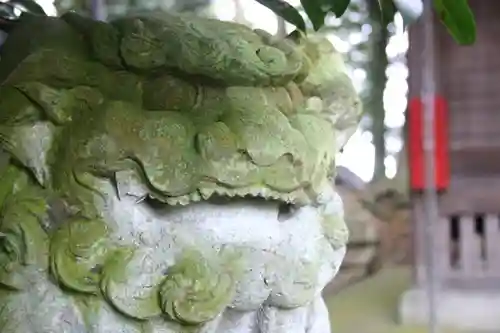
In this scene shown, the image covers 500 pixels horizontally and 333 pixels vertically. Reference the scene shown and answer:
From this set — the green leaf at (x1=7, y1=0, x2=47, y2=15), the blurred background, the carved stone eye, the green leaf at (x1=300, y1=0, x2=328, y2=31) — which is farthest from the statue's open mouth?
the blurred background

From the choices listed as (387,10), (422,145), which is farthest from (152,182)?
(422,145)

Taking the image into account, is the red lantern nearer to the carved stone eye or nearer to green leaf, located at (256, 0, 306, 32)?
green leaf, located at (256, 0, 306, 32)

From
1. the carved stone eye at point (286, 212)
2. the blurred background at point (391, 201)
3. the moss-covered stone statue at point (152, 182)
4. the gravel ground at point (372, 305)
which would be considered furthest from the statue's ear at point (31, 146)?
the gravel ground at point (372, 305)

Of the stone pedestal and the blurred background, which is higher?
the blurred background

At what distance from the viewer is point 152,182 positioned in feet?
2.24

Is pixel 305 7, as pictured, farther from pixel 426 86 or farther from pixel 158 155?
pixel 426 86

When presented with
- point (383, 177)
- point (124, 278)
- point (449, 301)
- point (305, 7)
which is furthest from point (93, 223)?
point (383, 177)

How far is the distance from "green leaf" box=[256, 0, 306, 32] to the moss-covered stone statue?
0.50ft

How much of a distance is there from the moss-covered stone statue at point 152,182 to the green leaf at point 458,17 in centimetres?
15

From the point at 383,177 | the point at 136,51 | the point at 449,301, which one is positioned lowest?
the point at 449,301

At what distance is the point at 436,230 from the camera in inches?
126

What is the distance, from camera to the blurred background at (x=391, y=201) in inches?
124

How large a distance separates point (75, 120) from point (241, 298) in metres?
0.21

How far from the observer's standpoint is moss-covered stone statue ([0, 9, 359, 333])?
68 cm
